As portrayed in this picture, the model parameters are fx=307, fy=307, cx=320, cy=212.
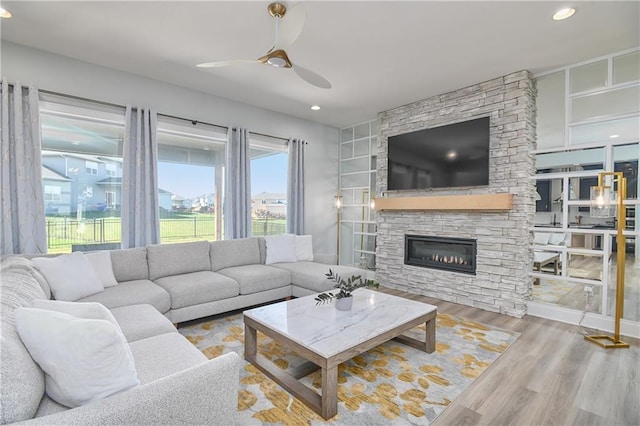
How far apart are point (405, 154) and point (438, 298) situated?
209 cm

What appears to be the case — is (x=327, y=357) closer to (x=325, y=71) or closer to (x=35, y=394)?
(x=35, y=394)

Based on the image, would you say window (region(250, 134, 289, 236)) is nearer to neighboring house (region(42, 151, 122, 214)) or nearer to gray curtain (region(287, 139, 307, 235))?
gray curtain (region(287, 139, 307, 235))

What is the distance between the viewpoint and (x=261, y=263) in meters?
4.29

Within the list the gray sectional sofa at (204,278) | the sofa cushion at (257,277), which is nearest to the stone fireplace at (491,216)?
the gray sectional sofa at (204,278)

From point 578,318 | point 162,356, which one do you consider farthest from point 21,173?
point 578,318

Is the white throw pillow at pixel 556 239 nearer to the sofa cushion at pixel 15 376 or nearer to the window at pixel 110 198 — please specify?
the sofa cushion at pixel 15 376

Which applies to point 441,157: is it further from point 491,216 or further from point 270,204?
point 270,204

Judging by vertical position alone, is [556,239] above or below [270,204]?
below

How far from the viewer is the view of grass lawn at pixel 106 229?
10.8 feet

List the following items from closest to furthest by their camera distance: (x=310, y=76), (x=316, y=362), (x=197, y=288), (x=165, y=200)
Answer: (x=316, y=362) < (x=310, y=76) < (x=197, y=288) < (x=165, y=200)

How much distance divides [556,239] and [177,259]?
14.1 feet

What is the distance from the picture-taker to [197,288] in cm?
308

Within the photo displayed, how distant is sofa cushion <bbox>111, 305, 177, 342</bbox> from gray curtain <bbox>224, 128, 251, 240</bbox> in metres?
2.07

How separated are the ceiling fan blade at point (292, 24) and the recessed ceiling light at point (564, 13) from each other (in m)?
1.99
